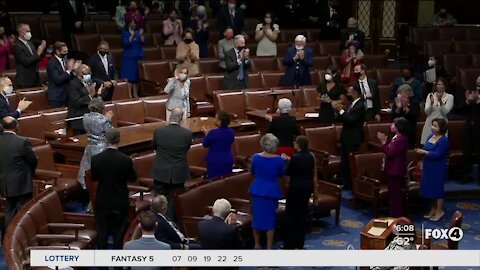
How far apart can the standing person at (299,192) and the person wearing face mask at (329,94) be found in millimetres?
2787

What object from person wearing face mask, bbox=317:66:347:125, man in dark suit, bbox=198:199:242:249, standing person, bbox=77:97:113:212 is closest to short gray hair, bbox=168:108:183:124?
standing person, bbox=77:97:113:212

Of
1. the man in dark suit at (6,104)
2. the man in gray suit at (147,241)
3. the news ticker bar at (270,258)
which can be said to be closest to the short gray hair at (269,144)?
the man in gray suit at (147,241)

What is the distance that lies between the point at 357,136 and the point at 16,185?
168 inches

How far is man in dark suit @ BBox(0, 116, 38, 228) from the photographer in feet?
27.4

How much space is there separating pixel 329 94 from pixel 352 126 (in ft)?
2.57

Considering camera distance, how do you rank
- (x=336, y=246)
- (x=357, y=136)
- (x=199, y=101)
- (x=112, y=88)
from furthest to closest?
(x=199, y=101), (x=112, y=88), (x=357, y=136), (x=336, y=246)

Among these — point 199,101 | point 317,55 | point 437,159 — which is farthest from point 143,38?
point 437,159

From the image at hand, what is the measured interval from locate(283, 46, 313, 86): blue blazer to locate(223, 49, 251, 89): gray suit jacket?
1.97 ft

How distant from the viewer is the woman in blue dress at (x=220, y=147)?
9.41 m

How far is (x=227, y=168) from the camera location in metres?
9.62

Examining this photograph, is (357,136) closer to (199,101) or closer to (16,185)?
(199,101)

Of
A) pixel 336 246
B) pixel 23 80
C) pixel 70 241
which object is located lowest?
pixel 336 246

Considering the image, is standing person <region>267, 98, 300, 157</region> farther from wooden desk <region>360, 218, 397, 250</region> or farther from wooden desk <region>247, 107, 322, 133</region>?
wooden desk <region>360, 218, 397, 250</region>

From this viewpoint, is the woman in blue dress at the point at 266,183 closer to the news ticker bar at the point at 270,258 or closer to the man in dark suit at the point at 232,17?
the news ticker bar at the point at 270,258
